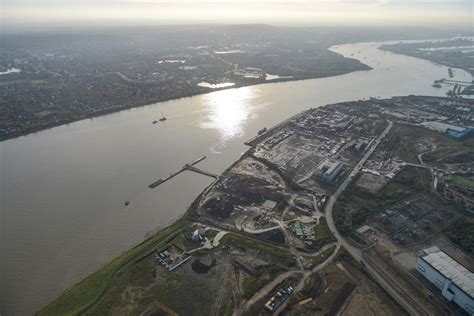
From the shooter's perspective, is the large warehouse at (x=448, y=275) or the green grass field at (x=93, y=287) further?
the green grass field at (x=93, y=287)

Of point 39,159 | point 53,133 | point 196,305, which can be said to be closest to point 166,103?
point 53,133

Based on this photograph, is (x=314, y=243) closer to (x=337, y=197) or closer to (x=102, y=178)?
(x=337, y=197)

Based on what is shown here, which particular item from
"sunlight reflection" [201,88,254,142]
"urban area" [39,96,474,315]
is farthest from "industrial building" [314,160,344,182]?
"sunlight reflection" [201,88,254,142]

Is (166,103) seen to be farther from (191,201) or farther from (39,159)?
(191,201)

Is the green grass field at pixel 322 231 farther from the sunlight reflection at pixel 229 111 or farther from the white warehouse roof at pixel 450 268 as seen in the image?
the sunlight reflection at pixel 229 111

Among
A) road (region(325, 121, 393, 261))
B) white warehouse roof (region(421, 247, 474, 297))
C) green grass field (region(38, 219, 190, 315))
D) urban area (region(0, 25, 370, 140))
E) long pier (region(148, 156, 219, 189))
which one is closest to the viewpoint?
white warehouse roof (region(421, 247, 474, 297))

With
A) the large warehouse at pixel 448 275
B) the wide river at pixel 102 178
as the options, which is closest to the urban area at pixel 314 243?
the large warehouse at pixel 448 275

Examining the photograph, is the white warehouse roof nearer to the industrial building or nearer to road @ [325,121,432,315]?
road @ [325,121,432,315]
